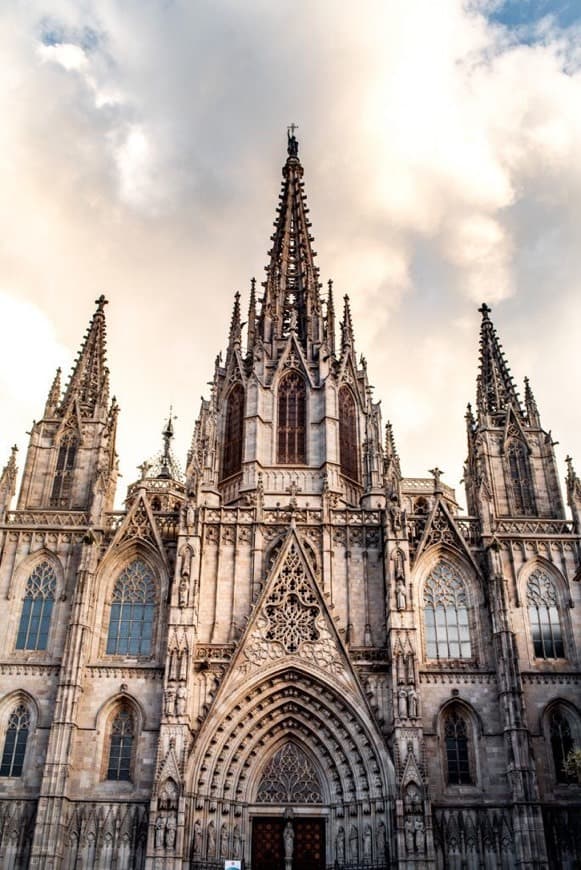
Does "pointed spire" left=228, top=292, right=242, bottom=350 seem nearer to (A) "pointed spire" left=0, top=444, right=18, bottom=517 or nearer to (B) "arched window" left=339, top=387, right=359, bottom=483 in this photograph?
(B) "arched window" left=339, top=387, right=359, bottom=483

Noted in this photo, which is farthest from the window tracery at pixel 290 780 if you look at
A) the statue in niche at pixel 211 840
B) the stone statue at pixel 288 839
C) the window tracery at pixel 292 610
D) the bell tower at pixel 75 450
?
the bell tower at pixel 75 450

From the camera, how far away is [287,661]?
3238cm

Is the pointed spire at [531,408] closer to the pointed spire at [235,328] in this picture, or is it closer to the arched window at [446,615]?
the arched window at [446,615]

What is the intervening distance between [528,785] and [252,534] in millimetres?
14460

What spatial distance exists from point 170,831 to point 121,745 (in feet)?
14.6

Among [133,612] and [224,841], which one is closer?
[224,841]

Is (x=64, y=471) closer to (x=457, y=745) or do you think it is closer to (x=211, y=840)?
(x=211, y=840)

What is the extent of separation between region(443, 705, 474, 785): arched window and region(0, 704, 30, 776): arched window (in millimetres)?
16370

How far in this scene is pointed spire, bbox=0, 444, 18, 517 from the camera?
37062mm

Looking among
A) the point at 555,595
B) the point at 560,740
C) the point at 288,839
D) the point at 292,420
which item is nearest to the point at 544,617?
the point at 555,595

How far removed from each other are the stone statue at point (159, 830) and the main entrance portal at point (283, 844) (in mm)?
4033

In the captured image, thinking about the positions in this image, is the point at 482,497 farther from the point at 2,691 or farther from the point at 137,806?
the point at 2,691

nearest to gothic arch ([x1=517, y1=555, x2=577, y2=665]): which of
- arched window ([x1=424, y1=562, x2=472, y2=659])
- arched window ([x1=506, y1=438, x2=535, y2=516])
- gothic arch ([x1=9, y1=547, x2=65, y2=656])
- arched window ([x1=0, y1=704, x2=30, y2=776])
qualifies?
arched window ([x1=424, y1=562, x2=472, y2=659])

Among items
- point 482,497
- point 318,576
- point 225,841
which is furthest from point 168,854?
point 482,497
